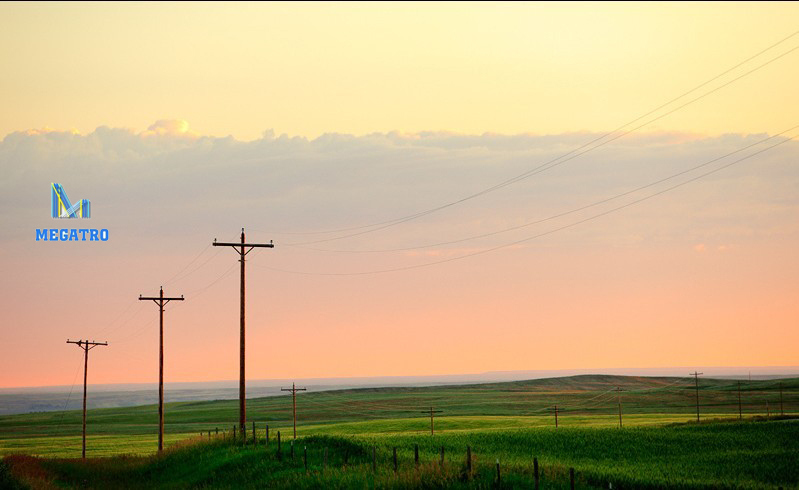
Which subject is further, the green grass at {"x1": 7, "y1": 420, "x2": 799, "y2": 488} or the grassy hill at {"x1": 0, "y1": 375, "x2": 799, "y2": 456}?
the grassy hill at {"x1": 0, "y1": 375, "x2": 799, "y2": 456}

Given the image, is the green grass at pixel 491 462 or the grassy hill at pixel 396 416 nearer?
the green grass at pixel 491 462

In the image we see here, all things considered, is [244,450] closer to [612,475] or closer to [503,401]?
[612,475]

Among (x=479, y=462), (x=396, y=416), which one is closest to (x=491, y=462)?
(x=479, y=462)

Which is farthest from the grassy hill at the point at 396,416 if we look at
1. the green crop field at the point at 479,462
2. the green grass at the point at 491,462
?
the green grass at the point at 491,462

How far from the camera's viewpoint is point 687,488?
3209 cm

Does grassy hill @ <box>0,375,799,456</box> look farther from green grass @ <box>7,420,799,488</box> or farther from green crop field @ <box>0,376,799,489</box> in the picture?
green grass @ <box>7,420,799,488</box>

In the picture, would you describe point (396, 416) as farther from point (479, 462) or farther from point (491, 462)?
point (479, 462)

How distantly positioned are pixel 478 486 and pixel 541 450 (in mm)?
20092

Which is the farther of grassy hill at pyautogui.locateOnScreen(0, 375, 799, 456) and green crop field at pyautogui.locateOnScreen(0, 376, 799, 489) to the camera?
grassy hill at pyautogui.locateOnScreen(0, 375, 799, 456)

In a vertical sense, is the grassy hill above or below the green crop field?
below

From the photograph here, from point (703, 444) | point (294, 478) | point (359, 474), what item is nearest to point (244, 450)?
point (294, 478)

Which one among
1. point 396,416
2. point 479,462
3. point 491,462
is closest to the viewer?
point 479,462

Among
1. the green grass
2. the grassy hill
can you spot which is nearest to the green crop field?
the green grass

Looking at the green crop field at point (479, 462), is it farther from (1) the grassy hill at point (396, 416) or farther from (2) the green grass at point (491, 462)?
(1) the grassy hill at point (396, 416)
